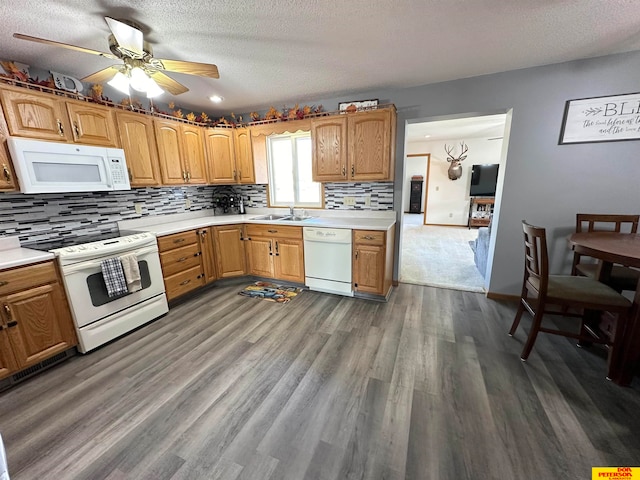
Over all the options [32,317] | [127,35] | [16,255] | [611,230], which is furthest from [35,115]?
[611,230]

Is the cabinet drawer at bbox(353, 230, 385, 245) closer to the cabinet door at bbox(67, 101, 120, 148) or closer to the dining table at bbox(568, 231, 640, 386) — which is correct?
the dining table at bbox(568, 231, 640, 386)

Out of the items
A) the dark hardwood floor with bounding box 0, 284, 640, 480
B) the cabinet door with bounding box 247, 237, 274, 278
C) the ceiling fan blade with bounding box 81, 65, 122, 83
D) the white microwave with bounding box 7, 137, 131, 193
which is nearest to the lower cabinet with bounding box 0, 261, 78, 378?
the dark hardwood floor with bounding box 0, 284, 640, 480

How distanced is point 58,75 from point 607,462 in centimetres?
460

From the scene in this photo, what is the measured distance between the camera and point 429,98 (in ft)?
8.88

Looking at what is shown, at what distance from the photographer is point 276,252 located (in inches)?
127

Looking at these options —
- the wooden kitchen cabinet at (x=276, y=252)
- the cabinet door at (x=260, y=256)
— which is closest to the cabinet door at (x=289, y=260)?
the wooden kitchen cabinet at (x=276, y=252)

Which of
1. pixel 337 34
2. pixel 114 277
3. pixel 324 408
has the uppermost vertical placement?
pixel 337 34

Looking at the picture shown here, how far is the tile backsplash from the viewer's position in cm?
212

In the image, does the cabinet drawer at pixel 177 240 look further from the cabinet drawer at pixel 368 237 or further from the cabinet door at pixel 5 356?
the cabinet drawer at pixel 368 237

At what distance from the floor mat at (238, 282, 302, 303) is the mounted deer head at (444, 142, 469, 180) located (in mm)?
5767

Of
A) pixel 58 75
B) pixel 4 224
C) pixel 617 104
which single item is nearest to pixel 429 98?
pixel 617 104

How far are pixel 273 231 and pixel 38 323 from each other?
6.91 feet

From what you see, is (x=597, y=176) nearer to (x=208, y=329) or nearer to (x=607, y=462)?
(x=607, y=462)

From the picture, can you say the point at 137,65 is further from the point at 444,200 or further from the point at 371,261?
the point at 444,200
